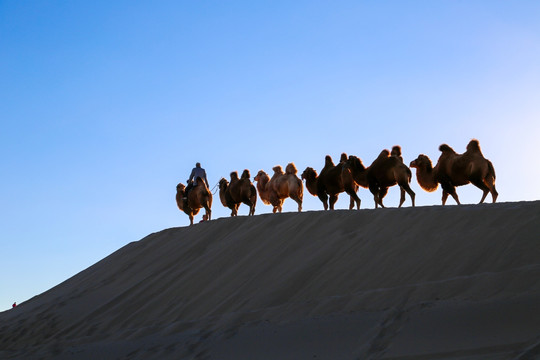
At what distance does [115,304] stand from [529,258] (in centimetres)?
805

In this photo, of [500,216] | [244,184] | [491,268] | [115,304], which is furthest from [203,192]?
[491,268]

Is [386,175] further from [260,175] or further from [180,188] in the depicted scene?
[180,188]

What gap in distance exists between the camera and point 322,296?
36.2 ft

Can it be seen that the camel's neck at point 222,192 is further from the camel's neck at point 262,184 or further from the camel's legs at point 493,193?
the camel's legs at point 493,193

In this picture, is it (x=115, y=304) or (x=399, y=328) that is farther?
(x=115, y=304)

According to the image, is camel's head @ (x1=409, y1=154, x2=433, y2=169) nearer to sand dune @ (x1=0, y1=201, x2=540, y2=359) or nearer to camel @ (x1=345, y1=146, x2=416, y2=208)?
camel @ (x1=345, y1=146, x2=416, y2=208)

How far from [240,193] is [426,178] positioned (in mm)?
5558

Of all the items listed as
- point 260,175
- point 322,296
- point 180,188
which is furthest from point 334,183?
point 322,296

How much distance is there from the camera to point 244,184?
2227 cm

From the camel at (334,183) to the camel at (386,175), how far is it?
0.57 metres

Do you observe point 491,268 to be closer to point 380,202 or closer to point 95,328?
point 95,328

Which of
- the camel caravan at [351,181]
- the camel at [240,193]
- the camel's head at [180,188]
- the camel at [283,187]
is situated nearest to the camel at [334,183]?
the camel caravan at [351,181]

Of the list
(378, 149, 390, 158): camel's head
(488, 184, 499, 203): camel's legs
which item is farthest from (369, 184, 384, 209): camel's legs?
(488, 184, 499, 203): camel's legs

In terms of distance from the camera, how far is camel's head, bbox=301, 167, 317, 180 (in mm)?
21391
